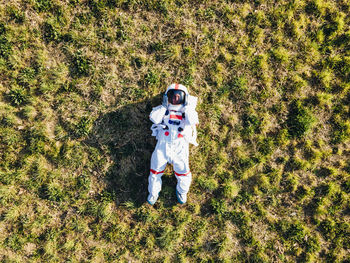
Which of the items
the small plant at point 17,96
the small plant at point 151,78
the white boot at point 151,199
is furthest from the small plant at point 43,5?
the white boot at point 151,199

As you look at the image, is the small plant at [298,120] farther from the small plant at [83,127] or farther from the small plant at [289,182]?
the small plant at [83,127]

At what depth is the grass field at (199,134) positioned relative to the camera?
654cm

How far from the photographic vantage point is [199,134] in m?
6.67

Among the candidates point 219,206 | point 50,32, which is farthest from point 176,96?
point 50,32

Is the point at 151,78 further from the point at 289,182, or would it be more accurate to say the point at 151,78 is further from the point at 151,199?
the point at 289,182

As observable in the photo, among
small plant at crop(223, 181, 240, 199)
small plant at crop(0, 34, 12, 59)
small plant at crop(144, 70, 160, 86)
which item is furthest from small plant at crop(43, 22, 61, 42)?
small plant at crop(223, 181, 240, 199)

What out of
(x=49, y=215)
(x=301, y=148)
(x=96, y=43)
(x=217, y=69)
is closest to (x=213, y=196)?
(x=301, y=148)

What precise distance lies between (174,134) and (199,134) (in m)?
1.10

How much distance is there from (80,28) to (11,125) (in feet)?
11.0

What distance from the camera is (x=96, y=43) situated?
6551 mm

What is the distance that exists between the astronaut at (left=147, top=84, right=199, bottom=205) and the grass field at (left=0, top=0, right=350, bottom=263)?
561mm

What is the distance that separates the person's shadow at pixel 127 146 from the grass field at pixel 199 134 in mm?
29

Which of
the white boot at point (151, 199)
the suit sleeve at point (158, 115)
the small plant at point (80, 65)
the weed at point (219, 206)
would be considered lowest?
the weed at point (219, 206)

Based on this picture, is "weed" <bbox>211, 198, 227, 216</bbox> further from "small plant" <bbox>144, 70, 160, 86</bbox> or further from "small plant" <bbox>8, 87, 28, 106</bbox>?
"small plant" <bbox>8, 87, 28, 106</bbox>
